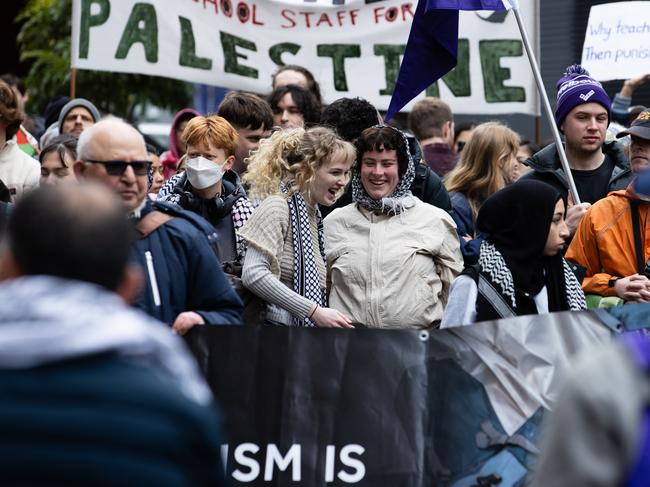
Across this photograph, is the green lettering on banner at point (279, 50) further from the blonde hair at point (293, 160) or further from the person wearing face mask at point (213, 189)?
the blonde hair at point (293, 160)

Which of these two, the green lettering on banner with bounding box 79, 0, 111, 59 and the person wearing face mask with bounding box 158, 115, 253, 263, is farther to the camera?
the green lettering on banner with bounding box 79, 0, 111, 59

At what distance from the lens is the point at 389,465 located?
Answer: 522 centimetres

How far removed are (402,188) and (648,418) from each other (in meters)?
4.27

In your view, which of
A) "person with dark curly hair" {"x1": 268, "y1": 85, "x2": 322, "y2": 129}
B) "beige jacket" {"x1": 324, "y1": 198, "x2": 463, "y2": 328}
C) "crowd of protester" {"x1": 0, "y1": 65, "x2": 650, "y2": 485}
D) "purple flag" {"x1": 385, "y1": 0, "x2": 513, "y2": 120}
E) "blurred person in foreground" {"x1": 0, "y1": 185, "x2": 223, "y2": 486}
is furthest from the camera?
"person with dark curly hair" {"x1": 268, "y1": 85, "x2": 322, "y2": 129}

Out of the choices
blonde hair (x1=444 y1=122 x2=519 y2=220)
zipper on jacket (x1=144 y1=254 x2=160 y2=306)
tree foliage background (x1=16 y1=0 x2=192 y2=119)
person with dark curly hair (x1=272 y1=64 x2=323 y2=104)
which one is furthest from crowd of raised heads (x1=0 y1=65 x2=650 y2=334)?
tree foliage background (x1=16 y1=0 x2=192 y2=119)

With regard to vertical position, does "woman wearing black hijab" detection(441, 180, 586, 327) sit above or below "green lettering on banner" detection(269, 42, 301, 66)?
below

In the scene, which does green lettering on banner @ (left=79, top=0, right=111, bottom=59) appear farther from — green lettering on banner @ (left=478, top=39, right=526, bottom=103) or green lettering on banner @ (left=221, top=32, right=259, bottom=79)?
green lettering on banner @ (left=478, top=39, right=526, bottom=103)

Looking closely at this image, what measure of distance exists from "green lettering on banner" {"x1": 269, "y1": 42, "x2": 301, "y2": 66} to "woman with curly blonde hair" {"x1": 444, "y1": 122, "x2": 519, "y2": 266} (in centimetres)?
220

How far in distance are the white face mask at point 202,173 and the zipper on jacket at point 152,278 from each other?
187 centimetres

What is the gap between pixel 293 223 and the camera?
Result: 20.2 ft

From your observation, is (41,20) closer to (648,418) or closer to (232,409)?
(232,409)

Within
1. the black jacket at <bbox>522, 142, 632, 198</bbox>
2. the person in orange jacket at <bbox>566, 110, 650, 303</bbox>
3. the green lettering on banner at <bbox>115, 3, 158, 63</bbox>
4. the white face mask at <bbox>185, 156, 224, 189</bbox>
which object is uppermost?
the green lettering on banner at <bbox>115, 3, 158, 63</bbox>

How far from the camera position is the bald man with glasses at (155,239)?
4.79m

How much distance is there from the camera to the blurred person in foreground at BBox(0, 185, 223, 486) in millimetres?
2537
